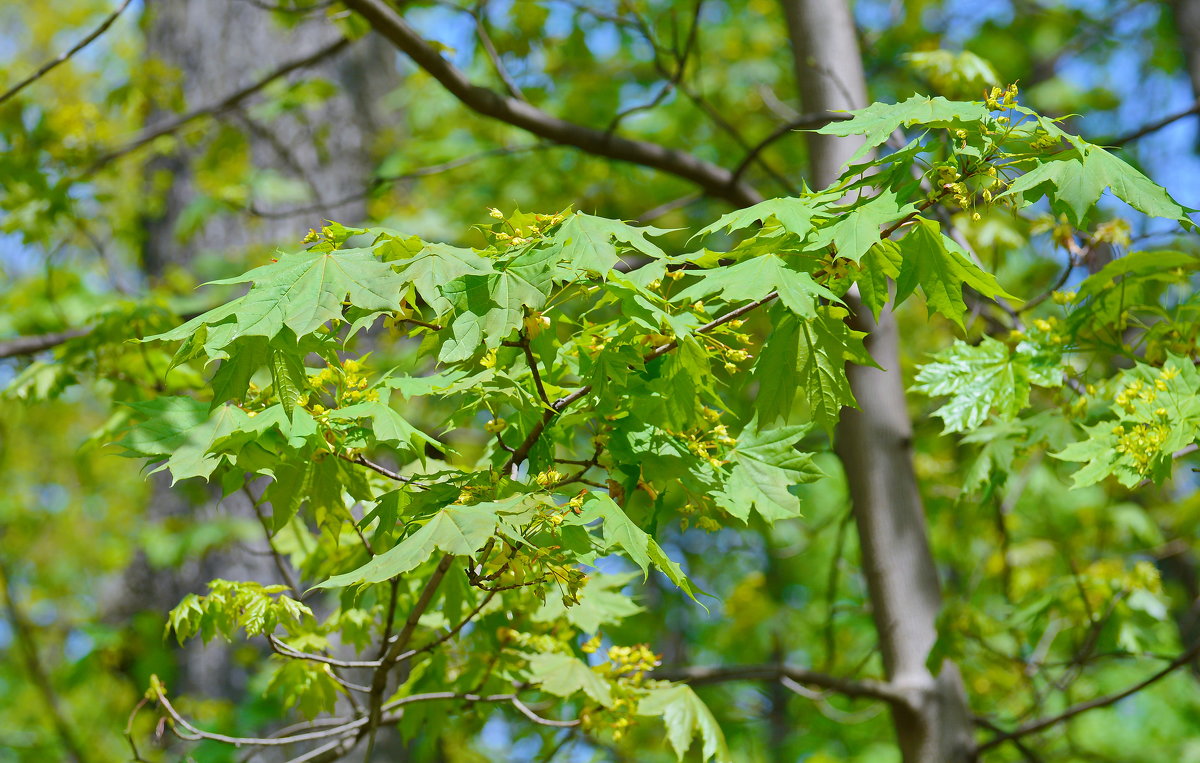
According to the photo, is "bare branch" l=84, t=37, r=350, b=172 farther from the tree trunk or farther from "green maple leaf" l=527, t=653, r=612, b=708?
"green maple leaf" l=527, t=653, r=612, b=708

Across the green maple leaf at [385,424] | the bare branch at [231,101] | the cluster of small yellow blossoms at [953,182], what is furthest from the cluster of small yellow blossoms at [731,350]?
the bare branch at [231,101]

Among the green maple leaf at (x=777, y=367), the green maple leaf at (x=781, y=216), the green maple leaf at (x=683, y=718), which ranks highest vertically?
the green maple leaf at (x=781, y=216)

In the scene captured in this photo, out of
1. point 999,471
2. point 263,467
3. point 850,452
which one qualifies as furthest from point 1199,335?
point 263,467

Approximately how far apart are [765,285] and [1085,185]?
63 cm

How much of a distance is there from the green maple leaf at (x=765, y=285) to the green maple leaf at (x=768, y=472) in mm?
427

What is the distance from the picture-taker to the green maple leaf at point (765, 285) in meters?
→ 1.58

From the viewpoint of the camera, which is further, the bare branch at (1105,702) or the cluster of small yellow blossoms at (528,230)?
the bare branch at (1105,702)

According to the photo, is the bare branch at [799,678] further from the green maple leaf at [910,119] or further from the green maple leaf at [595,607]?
the green maple leaf at [910,119]

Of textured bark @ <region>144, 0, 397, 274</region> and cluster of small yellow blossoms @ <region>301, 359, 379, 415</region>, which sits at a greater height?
textured bark @ <region>144, 0, 397, 274</region>

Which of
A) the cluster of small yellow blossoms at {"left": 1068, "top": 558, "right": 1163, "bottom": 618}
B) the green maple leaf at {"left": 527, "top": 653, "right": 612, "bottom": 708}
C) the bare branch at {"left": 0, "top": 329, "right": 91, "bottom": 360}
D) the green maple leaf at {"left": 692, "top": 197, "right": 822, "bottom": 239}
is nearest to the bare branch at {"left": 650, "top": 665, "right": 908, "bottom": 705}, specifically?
the green maple leaf at {"left": 527, "top": 653, "right": 612, "bottom": 708}

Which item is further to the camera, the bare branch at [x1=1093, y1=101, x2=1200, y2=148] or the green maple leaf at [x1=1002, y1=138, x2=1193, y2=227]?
the bare branch at [x1=1093, y1=101, x2=1200, y2=148]

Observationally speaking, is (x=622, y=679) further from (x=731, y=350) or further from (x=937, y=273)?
(x=937, y=273)

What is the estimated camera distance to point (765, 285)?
5.25 feet

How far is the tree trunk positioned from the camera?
9.94 ft
